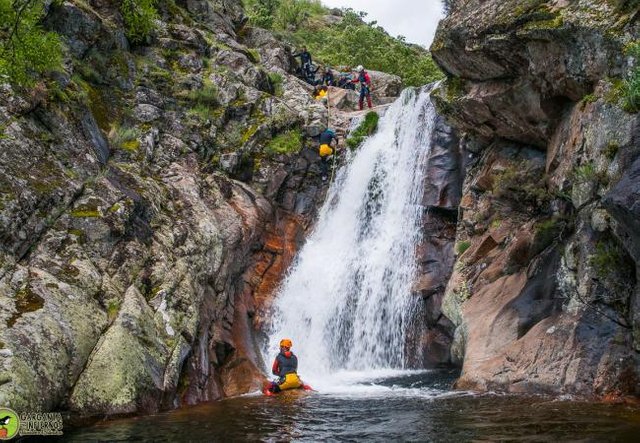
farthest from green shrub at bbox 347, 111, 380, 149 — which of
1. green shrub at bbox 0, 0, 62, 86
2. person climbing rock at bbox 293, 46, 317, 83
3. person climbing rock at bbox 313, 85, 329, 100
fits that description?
green shrub at bbox 0, 0, 62, 86

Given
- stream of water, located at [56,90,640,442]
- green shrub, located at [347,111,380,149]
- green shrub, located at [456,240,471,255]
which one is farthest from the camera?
green shrub, located at [347,111,380,149]

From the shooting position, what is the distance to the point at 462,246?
654 inches

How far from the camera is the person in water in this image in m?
12.9

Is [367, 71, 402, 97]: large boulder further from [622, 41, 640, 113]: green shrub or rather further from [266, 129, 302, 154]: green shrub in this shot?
[622, 41, 640, 113]: green shrub

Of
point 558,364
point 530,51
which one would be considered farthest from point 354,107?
point 558,364

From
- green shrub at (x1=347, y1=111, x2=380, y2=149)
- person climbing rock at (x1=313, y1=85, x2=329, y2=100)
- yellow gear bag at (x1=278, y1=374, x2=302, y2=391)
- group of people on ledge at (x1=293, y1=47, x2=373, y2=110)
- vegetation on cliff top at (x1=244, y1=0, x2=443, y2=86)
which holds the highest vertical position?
vegetation on cliff top at (x1=244, y1=0, x2=443, y2=86)

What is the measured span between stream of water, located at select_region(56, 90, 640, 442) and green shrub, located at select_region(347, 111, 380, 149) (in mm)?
401

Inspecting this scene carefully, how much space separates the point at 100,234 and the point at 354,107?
19260mm

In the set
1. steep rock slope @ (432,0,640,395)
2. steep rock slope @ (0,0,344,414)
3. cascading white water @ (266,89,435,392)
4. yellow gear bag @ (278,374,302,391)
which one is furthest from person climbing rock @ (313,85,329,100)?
yellow gear bag @ (278,374,302,391)

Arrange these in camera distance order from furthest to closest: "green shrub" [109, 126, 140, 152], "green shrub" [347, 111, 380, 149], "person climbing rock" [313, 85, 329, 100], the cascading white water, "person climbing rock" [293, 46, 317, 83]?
"person climbing rock" [293, 46, 317, 83] < "person climbing rock" [313, 85, 329, 100] < "green shrub" [347, 111, 380, 149] < the cascading white water < "green shrub" [109, 126, 140, 152]

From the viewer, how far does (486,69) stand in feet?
48.5

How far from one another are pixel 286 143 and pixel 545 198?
11.0m

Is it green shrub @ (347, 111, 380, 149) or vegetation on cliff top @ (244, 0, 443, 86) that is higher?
vegetation on cliff top @ (244, 0, 443, 86)

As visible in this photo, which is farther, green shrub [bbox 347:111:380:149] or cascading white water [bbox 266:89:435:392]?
green shrub [bbox 347:111:380:149]
